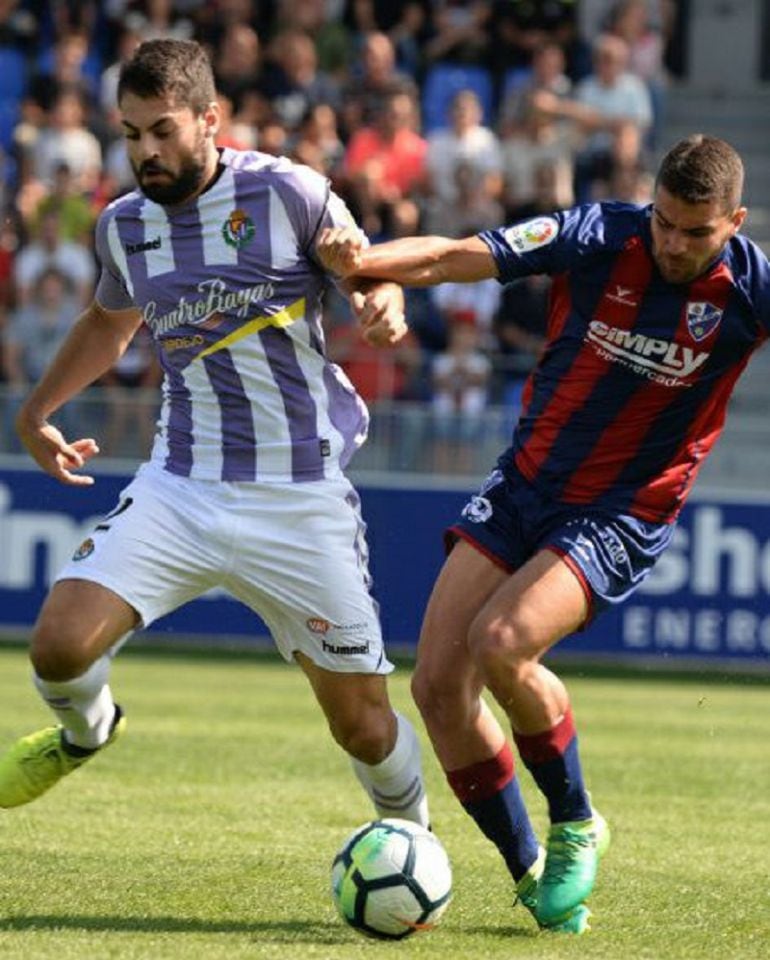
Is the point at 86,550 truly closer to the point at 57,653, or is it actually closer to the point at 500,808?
the point at 57,653

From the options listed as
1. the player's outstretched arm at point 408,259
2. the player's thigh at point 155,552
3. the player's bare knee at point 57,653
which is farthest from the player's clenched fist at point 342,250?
the player's bare knee at point 57,653

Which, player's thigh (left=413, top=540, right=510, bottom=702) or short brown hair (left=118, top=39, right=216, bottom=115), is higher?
short brown hair (left=118, top=39, right=216, bottom=115)

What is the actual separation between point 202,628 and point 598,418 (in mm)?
9837

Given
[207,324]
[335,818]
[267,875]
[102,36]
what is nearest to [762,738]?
[335,818]

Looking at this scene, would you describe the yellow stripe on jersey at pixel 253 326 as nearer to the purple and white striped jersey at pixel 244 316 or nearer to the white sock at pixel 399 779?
the purple and white striped jersey at pixel 244 316

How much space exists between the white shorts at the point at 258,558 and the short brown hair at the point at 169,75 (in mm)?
1224

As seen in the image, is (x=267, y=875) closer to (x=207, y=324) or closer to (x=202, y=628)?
(x=207, y=324)

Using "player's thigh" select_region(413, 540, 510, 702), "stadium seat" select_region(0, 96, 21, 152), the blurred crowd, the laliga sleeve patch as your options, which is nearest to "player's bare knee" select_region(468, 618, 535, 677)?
"player's thigh" select_region(413, 540, 510, 702)

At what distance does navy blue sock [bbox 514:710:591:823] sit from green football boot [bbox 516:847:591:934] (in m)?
0.22

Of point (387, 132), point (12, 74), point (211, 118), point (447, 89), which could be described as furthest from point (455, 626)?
point (12, 74)

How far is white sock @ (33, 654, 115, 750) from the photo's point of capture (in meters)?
6.65

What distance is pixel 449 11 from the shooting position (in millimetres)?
20484

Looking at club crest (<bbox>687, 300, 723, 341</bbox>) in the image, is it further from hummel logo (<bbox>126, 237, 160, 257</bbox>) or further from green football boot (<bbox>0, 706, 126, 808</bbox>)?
green football boot (<bbox>0, 706, 126, 808</bbox>)

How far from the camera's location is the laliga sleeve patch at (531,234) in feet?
22.1
